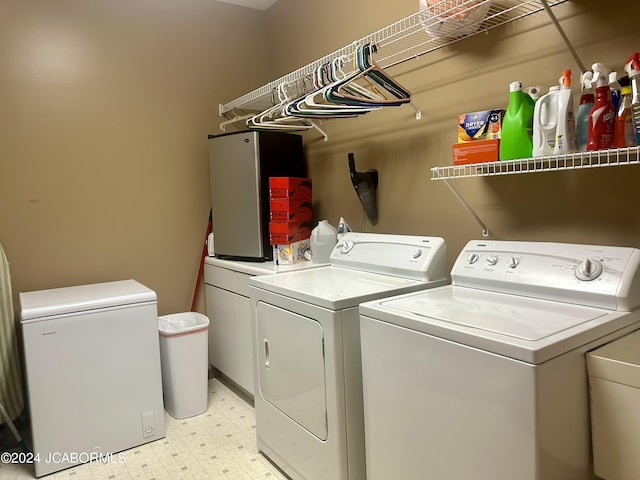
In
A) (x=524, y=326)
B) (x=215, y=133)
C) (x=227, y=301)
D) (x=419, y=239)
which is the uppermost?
(x=215, y=133)

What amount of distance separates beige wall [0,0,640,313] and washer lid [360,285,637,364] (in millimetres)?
397

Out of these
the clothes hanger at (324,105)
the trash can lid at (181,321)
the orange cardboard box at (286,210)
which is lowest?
the trash can lid at (181,321)

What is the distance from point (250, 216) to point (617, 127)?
192 cm

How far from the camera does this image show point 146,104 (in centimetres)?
295

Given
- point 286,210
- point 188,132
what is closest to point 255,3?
point 188,132

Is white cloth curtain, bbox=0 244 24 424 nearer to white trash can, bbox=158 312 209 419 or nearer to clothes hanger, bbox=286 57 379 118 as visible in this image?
white trash can, bbox=158 312 209 419

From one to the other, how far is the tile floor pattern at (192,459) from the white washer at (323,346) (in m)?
0.12

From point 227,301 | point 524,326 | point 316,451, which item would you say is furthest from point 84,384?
point 524,326

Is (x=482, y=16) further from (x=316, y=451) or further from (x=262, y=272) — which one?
(x=316, y=451)

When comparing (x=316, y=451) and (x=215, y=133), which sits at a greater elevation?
(x=215, y=133)

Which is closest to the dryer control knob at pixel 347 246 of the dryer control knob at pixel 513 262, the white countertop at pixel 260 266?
the white countertop at pixel 260 266

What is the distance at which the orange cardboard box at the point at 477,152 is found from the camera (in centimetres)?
165

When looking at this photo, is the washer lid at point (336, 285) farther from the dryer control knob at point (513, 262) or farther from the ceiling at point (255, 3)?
the ceiling at point (255, 3)

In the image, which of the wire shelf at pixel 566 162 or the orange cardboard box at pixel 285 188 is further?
the orange cardboard box at pixel 285 188
